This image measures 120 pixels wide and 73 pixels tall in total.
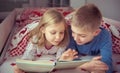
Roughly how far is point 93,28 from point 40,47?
32 cm

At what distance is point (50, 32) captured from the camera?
1.10 meters

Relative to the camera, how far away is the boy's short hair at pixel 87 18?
1.03 m

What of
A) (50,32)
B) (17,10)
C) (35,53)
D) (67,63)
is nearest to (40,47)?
(35,53)

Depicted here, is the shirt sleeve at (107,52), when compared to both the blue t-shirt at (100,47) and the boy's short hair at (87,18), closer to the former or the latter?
Answer: the blue t-shirt at (100,47)

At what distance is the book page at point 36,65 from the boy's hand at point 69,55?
124mm

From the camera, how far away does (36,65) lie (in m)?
→ 0.98

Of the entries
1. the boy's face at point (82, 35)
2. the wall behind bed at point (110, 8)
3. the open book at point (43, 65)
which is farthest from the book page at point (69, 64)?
the wall behind bed at point (110, 8)

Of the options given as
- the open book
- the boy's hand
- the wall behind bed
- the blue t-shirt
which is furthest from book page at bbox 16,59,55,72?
the wall behind bed

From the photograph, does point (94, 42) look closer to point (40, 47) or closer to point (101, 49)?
point (101, 49)

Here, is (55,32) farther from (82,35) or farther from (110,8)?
(110,8)

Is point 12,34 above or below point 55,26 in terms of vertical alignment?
below

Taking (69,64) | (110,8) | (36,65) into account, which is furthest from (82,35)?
(110,8)

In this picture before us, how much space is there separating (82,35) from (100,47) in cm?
17

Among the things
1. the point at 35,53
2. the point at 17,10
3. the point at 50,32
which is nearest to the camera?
the point at 50,32
